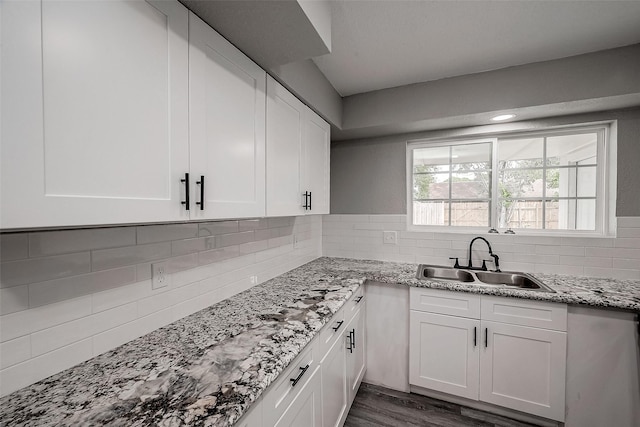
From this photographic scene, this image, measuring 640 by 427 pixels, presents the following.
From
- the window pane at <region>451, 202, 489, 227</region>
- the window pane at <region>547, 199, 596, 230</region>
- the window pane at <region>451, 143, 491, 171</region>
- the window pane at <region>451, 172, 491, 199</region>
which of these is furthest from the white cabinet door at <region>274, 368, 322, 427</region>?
the window pane at <region>547, 199, 596, 230</region>

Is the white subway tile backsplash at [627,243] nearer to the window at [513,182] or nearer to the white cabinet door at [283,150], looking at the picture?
the window at [513,182]

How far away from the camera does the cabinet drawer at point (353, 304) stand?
165 cm

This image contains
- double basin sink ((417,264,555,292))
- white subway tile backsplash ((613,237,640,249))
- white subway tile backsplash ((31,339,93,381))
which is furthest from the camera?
double basin sink ((417,264,555,292))

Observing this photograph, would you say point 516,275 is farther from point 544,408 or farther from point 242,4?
point 242,4

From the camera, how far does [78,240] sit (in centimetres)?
89

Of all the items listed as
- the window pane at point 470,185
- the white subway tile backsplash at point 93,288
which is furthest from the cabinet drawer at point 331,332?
the window pane at point 470,185

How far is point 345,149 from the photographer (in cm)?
276

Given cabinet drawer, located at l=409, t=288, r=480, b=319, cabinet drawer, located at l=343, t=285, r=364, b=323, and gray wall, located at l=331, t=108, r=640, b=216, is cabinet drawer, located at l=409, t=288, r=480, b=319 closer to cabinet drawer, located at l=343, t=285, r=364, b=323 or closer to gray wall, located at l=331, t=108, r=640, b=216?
cabinet drawer, located at l=343, t=285, r=364, b=323

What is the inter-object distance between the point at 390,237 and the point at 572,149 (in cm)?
165

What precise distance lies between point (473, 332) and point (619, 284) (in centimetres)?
105

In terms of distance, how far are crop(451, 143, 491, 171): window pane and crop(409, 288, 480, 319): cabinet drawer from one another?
1.23 m

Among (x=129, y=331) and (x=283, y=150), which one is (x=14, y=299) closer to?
(x=129, y=331)

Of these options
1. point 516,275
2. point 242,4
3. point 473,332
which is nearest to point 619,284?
point 516,275

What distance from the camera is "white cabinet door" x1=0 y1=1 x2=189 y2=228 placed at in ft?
1.79
